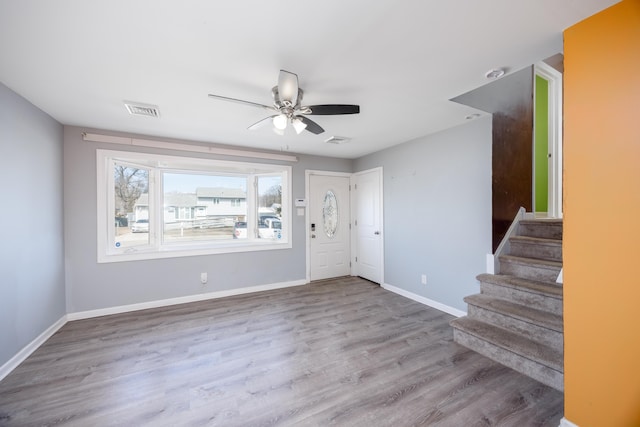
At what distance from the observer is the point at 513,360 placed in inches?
79.2

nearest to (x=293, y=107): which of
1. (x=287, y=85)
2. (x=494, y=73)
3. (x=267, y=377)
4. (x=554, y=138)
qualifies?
(x=287, y=85)

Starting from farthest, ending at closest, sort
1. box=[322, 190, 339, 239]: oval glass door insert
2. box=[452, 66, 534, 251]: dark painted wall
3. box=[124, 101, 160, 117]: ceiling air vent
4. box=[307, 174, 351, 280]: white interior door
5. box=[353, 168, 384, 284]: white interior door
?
1. box=[322, 190, 339, 239]: oval glass door insert
2. box=[307, 174, 351, 280]: white interior door
3. box=[353, 168, 384, 284]: white interior door
4. box=[452, 66, 534, 251]: dark painted wall
5. box=[124, 101, 160, 117]: ceiling air vent

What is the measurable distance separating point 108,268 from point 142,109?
2118mm

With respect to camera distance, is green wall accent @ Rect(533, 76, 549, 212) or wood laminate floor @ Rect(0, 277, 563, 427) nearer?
wood laminate floor @ Rect(0, 277, 563, 427)

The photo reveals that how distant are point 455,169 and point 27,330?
485 cm

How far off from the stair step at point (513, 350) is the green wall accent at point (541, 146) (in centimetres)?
204

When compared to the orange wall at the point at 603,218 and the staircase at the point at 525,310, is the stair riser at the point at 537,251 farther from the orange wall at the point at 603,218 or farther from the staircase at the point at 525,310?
the orange wall at the point at 603,218

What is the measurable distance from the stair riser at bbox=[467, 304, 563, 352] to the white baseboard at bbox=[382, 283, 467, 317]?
0.61m

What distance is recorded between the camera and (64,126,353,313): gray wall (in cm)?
299

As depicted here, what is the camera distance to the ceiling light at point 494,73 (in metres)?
1.88

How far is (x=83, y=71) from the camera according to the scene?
185cm

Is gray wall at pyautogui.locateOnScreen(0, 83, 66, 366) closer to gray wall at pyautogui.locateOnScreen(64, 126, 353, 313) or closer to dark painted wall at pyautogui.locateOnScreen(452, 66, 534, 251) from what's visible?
gray wall at pyautogui.locateOnScreen(64, 126, 353, 313)

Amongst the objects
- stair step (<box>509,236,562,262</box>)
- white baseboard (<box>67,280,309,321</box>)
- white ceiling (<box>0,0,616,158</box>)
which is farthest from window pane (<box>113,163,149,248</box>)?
stair step (<box>509,236,562,262</box>)

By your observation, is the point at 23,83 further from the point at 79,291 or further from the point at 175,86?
the point at 79,291
